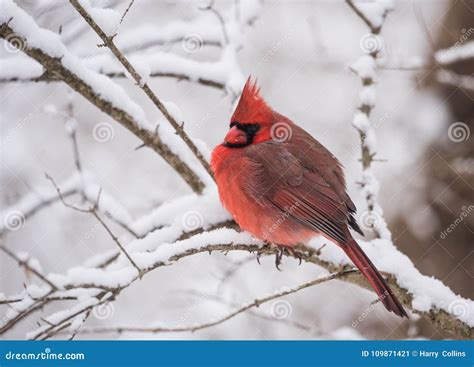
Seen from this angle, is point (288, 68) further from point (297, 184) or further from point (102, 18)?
point (102, 18)

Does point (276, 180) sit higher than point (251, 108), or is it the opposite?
point (251, 108)

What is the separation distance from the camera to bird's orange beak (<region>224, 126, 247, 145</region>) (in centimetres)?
284

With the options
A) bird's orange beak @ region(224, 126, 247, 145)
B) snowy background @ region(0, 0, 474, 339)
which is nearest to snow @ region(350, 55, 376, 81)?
snowy background @ region(0, 0, 474, 339)

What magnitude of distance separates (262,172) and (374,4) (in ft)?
3.13

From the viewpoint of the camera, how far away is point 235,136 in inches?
112

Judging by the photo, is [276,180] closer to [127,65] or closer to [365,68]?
[365,68]

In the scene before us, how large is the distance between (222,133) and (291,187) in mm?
2057

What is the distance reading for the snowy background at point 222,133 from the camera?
3238 millimetres

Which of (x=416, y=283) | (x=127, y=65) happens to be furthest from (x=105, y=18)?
(x=416, y=283)

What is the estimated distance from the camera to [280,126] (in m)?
2.88

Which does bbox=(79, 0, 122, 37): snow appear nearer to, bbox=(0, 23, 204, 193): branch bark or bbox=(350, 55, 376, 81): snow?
bbox=(0, 23, 204, 193): branch bark

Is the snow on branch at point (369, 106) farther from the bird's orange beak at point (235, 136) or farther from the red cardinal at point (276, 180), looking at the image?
the bird's orange beak at point (235, 136)

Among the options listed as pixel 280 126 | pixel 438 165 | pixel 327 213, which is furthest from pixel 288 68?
pixel 327 213
